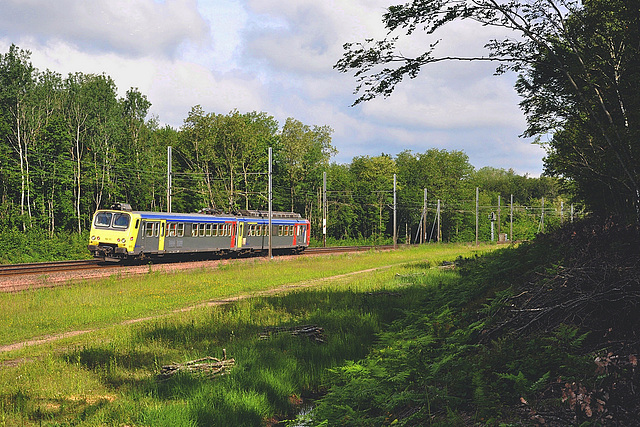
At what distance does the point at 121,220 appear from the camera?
2947 cm

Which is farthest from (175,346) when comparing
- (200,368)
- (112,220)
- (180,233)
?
(180,233)

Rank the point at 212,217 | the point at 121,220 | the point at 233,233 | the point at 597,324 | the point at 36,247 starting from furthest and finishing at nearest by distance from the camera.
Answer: the point at 233,233
the point at 36,247
the point at 212,217
the point at 121,220
the point at 597,324

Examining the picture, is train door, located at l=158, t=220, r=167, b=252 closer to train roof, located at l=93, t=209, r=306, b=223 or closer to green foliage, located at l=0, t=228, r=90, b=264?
train roof, located at l=93, t=209, r=306, b=223

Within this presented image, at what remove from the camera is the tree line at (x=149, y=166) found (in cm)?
4769

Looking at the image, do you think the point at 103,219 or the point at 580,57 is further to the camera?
the point at 103,219

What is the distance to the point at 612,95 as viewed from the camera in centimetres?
1041

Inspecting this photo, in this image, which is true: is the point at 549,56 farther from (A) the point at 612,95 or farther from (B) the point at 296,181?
(B) the point at 296,181

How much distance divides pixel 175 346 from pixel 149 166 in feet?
170

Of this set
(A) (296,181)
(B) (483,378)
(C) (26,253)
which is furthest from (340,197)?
(B) (483,378)

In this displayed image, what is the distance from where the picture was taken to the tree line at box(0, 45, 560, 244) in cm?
4769

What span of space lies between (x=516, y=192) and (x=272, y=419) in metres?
132

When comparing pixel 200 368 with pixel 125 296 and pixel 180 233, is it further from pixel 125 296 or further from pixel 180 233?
pixel 180 233

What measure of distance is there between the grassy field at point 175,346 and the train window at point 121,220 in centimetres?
780

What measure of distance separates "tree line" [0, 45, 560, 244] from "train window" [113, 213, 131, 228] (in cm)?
1609
